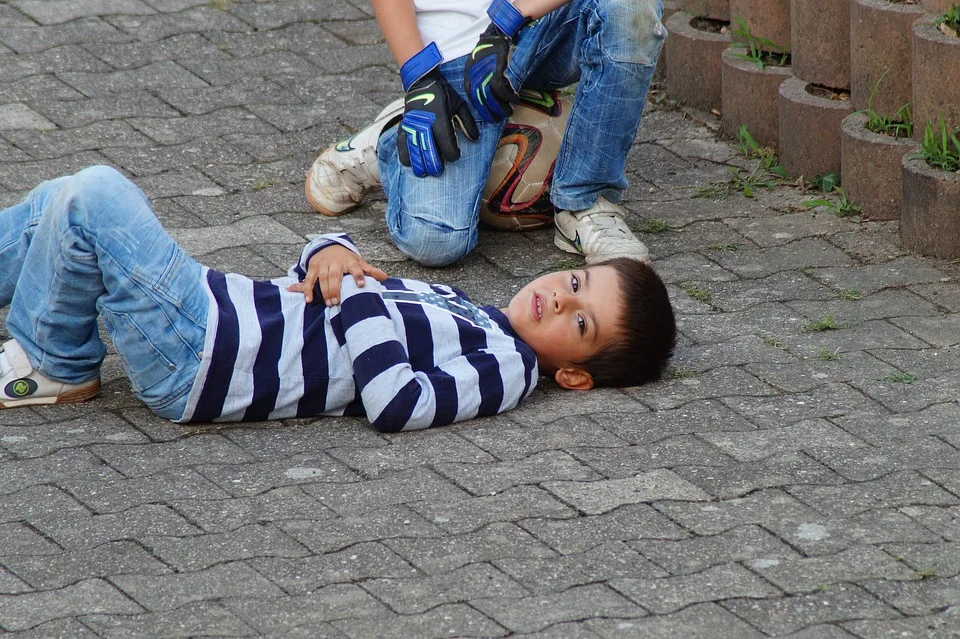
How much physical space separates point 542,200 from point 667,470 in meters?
1.47

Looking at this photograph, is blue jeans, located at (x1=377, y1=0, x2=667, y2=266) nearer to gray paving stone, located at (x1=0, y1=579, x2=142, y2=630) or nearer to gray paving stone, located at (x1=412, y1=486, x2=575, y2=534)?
gray paving stone, located at (x1=412, y1=486, x2=575, y2=534)

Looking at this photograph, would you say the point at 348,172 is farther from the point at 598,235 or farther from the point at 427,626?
the point at 427,626

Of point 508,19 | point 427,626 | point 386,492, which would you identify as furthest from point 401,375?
point 508,19

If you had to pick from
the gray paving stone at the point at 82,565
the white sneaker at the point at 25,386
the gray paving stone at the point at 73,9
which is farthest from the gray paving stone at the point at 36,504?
the gray paving stone at the point at 73,9

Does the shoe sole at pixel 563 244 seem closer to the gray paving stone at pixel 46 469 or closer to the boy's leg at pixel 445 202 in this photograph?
the boy's leg at pixel 445 202

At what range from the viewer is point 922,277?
139 inches

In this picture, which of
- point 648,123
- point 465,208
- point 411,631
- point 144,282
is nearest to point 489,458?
point 411,631

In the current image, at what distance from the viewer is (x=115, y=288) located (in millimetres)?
2682

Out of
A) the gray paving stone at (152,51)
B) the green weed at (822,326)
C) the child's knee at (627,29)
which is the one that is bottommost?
the green weed at (822,326)

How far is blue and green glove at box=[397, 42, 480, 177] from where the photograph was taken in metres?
3.64

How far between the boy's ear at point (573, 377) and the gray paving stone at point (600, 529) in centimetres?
57

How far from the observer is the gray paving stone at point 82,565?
7.23 feet

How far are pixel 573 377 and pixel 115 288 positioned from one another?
1.05 meters

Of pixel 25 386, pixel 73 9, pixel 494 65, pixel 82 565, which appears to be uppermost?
pixel 73 9
